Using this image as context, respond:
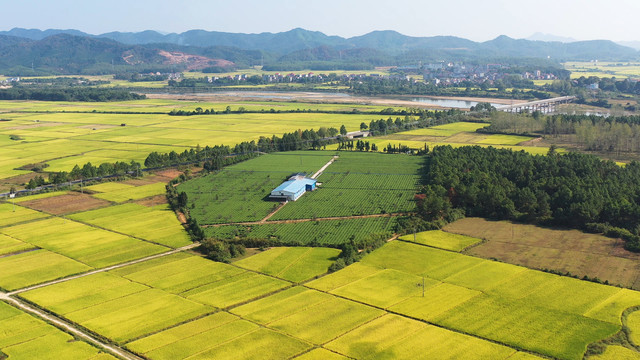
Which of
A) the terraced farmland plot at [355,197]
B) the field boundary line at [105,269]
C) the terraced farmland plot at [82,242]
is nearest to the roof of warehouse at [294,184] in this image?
the terraced farmland plot at [355,197]

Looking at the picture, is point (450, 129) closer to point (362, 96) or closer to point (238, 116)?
point (238, 116)

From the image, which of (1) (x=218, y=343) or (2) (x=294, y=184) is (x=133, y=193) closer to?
(2) (x=294, y=184)

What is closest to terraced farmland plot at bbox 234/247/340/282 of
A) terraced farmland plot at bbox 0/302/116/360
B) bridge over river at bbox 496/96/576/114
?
terraced farmland plot at bbox 0/302/116/360

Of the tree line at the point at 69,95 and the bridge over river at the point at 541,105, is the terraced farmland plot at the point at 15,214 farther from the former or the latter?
the tree line at the point at 69,95

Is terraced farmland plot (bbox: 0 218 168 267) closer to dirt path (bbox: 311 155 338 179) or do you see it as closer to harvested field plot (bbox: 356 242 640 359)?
harvested field plot (bbox: 356 242 640 359)

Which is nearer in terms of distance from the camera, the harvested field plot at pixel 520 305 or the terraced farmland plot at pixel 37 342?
the terraced farmland plot at pixel 37 342

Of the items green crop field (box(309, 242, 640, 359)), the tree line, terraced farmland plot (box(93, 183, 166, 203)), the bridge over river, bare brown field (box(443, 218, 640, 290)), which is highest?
the tree line

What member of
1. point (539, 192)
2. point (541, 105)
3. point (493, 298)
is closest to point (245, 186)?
point (539, 192)

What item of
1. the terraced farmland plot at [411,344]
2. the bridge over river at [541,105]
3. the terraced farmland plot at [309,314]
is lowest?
the terraced farmland plot at [411,344]
